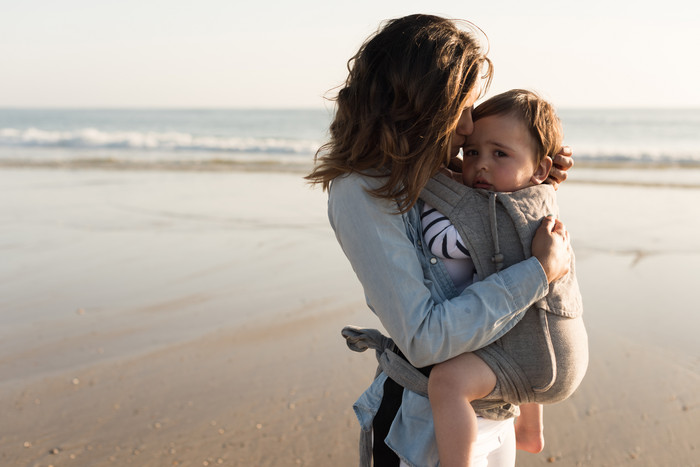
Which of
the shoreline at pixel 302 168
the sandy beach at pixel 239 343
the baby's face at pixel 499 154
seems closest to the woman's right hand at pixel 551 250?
the baby's face at pixel 499 154

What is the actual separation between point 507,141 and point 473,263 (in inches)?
18.3

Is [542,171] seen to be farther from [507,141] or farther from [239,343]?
[239,343]

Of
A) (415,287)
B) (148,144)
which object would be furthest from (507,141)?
(148,144)

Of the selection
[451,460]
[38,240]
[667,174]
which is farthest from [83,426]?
[667,174]

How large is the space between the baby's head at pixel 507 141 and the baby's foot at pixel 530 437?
88 centimetres

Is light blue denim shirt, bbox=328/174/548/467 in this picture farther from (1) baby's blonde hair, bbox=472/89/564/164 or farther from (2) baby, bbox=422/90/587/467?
(1) baby's blonde hair, bbox=472/89/564/164

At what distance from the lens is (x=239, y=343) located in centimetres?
446

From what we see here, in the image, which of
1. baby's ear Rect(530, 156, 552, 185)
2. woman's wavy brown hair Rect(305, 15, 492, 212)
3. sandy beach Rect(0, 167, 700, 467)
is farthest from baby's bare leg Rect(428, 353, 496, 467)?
sandy beach Rect(0, 167, 700, 467)

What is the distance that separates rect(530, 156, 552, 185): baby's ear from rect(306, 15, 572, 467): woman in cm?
37

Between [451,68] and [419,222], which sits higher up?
[451,68]

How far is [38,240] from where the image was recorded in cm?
701

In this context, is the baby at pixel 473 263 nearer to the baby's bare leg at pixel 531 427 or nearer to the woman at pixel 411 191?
the woman at pixel 411 191

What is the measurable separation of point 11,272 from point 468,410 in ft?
18.2

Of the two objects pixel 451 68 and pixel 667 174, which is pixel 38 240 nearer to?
pixel 451 68
